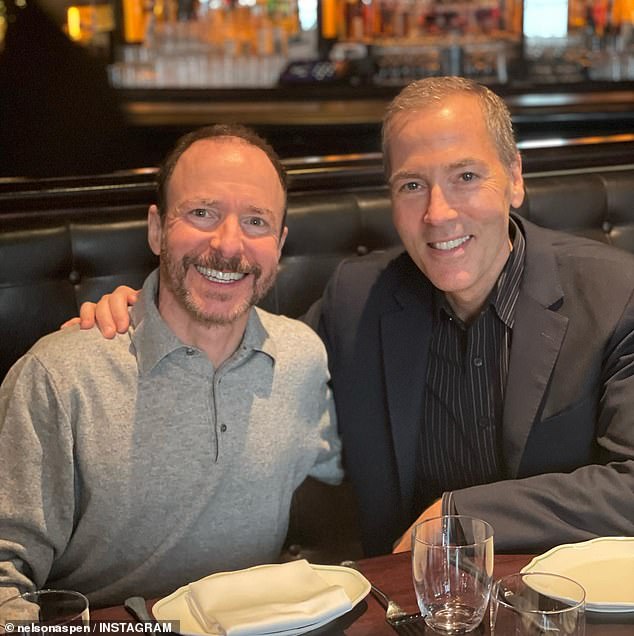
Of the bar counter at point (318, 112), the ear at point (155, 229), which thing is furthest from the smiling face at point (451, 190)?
the bar counter at point (318, 112)

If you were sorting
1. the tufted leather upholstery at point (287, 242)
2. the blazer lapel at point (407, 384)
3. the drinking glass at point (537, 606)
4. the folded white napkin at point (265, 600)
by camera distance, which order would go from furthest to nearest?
the tufted leather upholstery at point (287, 242) → the blazer lapel at point (407, 384) → the folded white napkin at point (265, 600) → the drinking glass at point (537, 606)

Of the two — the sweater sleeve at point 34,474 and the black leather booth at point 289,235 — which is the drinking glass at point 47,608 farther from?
the black leather booth at point 289,235

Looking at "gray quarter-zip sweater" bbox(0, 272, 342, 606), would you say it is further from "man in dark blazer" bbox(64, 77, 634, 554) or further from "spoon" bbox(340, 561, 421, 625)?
"spoon" bbox(340, 561, 421, 625)

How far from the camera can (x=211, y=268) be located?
196cm

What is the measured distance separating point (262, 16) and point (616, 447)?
539 centimetres

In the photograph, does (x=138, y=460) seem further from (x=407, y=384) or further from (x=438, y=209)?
(x=438, y=209)

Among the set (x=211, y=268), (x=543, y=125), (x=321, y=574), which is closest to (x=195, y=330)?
(x=211, y=268)

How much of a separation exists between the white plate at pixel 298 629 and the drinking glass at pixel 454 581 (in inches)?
4.2

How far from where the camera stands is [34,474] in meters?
1.83

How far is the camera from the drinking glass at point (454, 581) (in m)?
1.40

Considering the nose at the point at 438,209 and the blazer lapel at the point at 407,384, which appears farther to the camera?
the blazer lapel at the point at 407,384

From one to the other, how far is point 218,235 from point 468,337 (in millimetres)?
571

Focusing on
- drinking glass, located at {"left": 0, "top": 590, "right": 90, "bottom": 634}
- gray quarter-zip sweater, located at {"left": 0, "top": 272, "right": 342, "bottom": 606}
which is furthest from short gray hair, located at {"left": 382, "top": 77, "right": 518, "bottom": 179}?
drinking glass, located at {"left": 0, "top": 590, "right": 90, "bottom": 634}

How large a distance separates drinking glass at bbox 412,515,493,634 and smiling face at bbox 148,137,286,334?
0.71 m
